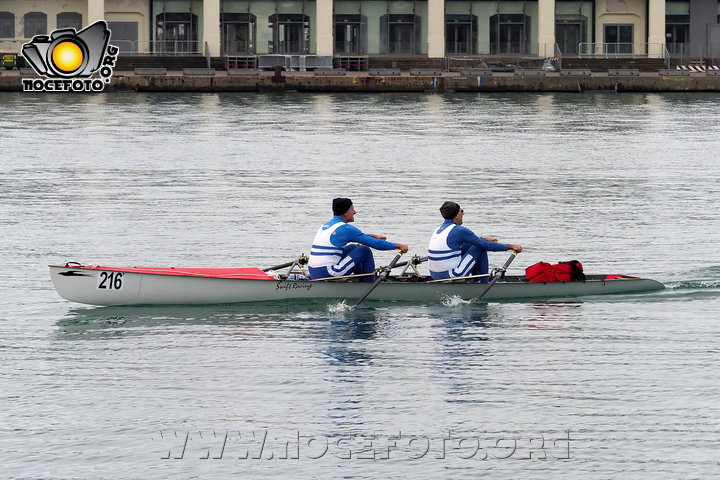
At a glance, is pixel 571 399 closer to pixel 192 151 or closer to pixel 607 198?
pixel 607 198

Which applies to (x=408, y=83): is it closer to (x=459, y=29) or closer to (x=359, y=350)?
(x=459, y=29)

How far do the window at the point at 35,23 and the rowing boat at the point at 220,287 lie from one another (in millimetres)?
85098

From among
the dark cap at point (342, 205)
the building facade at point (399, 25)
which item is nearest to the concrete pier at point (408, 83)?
the building facade at point (399, 25)

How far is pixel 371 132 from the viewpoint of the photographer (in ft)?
229

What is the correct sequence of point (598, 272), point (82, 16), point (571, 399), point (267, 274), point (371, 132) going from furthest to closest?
A: point (82, 16)
point (371, 132)
point (598, 272)
point (267, 274)
point (571, 399)

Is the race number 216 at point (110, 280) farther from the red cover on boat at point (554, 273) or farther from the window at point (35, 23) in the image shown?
the window at point (35, 23)

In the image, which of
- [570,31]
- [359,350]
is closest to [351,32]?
[570,31]

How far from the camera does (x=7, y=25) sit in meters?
108

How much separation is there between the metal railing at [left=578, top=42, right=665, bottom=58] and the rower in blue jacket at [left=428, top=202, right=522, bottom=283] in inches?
3269

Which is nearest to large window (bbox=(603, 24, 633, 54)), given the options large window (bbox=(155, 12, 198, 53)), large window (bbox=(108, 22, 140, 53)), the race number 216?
large window (bbox=(155, 12, 198, 53))

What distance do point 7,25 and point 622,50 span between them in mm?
46361

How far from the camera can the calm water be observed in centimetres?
1827

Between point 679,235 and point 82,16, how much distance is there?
3104 inches

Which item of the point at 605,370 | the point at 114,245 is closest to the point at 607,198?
the point at 114,245
